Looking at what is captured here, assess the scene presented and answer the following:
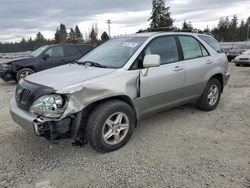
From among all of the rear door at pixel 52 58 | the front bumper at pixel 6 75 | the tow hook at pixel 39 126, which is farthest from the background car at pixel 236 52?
the tow hook at pixel 39 126

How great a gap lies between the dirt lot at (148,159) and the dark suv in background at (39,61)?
5.30 metres

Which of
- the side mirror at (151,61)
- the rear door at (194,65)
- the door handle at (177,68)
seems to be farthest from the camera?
the rear door at (194,65)

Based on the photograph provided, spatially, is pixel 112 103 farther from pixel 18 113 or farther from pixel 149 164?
pixel 18 113

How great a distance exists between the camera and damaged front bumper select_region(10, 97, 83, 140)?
2.97 metres

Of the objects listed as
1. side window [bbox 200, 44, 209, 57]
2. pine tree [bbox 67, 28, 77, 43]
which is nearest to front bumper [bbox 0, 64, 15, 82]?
side window [bbox 200, 44, 209, 57]

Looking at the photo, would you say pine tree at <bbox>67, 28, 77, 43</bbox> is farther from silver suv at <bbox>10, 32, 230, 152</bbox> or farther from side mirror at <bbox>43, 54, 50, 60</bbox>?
silver suv at <bbox>10, 32, 230, 152</bbox>

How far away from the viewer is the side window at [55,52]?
996cm

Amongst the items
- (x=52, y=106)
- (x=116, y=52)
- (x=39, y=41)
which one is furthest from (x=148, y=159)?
(x=39, y=41)

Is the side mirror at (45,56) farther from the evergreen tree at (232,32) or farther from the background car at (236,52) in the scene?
the evergreen tree at (232,32)

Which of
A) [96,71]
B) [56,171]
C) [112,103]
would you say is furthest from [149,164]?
[96,71]

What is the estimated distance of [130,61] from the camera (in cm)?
366

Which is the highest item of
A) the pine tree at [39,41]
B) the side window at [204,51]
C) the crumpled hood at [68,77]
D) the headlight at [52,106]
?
the pine tree at [39,41]

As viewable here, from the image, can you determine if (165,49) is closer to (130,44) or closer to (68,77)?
(130,44)

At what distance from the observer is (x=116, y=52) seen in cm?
406
